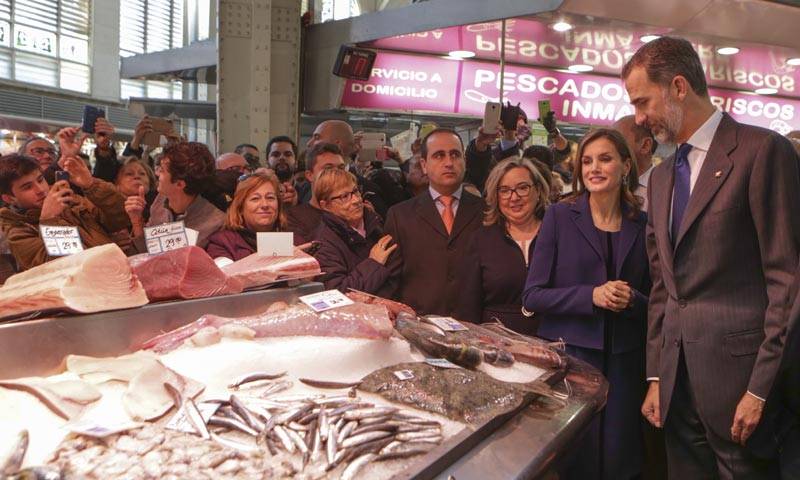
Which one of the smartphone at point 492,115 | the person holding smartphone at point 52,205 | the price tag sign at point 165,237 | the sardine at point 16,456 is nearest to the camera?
the sardine at point 16,456

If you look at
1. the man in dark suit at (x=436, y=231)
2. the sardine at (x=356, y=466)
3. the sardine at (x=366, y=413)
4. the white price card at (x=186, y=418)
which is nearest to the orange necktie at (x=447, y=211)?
the man in dark suit at (x=436, y=231)

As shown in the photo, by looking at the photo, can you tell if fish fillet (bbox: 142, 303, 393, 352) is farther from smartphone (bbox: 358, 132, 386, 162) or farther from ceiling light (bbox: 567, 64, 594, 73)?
ceiling light (bbox: 567, 64, 594, 73)

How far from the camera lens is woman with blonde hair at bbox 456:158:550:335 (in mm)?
3209

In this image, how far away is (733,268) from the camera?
2.10m

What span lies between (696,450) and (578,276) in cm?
87

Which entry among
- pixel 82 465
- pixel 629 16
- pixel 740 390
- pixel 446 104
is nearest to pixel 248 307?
pixel 82 465

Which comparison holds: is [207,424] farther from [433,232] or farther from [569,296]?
[433,232]

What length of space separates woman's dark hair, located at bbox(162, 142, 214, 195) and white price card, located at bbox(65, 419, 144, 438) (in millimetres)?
2427

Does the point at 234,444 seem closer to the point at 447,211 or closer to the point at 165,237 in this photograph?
the point at 165,237

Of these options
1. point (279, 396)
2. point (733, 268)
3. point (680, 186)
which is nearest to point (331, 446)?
point (279, 396)

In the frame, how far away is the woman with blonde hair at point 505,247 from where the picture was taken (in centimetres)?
321

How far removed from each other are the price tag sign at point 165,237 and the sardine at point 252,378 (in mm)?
968

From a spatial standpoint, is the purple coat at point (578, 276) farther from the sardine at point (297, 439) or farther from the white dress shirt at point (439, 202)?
the sardine at point (297, 439)

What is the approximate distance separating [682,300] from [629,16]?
3.70 meters
